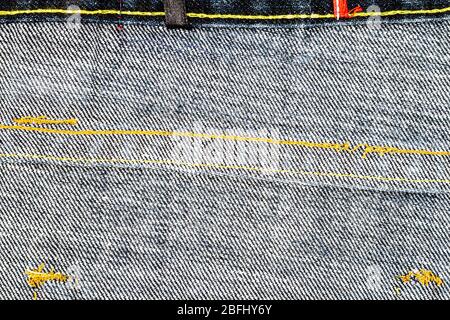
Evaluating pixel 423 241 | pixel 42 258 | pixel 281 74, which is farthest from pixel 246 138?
pixel 42 258

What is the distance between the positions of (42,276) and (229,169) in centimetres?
66

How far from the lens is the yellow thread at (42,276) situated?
1.68 metres

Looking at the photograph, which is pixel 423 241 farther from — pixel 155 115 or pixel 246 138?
pixel 155 115

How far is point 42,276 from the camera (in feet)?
5.52

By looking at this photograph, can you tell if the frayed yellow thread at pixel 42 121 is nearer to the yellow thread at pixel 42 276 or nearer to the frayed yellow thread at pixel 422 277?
the yellow thread at pixel 42 276

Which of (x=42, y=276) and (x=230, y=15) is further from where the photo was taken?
(x=42, y=276)

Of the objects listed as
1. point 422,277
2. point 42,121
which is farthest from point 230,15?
point 422,277

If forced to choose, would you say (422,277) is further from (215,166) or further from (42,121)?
(42,121)

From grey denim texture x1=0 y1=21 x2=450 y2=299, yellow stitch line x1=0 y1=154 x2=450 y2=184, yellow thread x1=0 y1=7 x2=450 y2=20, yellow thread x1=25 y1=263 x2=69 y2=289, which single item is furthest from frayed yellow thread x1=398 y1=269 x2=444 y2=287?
yellow thread x1=25 y1=263 x2=69 y2=289

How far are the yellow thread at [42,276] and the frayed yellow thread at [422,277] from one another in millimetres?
1018

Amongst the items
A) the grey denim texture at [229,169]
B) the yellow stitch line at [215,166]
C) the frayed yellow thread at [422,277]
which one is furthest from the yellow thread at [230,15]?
the frayed yellow thread at [422,277]

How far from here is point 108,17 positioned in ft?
5.15

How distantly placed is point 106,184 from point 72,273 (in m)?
0.30

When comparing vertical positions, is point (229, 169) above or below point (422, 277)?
above
